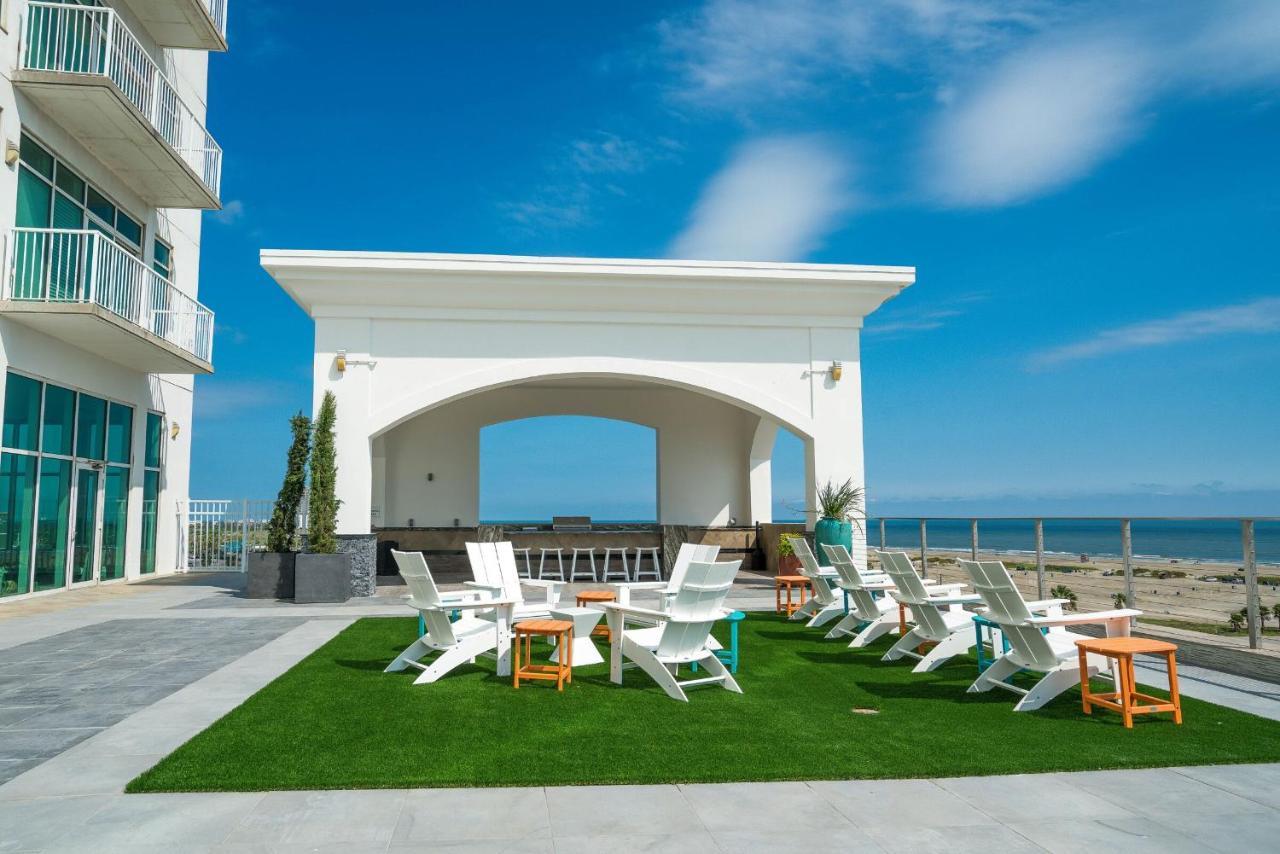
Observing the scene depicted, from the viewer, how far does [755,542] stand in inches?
702

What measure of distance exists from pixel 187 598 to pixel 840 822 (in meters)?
11.2

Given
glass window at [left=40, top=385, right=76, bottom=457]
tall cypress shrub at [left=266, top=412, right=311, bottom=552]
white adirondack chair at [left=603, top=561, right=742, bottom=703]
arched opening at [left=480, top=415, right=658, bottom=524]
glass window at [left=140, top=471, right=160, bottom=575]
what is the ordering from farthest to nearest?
arched opening at [left=480, top=415, right=658, bottom=524]
glass window at [left=140, top=471, right=160, bottom=575]
tall cypress shrub at [left=266, top=412, right=311, bottom=552]
glass window at [left=40, top=385, right=76, bottom=457]
white adirondack chair at [left=603, top=561, right=742, bottom=703]

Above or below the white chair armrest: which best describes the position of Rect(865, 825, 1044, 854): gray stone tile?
below

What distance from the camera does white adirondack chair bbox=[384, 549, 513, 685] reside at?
6645mm

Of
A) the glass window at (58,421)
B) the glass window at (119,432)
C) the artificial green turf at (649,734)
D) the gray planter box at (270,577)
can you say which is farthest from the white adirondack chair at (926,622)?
the glass window at (119,432)

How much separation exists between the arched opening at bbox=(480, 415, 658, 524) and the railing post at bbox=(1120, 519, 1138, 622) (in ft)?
36.1

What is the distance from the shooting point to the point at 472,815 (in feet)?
12.1

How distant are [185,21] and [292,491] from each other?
825 cm

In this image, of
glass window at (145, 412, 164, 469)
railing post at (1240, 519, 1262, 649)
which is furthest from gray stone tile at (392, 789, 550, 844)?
glass window at (145, 412, 164, 469)

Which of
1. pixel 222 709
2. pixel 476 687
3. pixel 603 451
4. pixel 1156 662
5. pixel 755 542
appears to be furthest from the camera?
pixel 603 451

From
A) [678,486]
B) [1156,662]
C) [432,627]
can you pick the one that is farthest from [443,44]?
[1156,662]

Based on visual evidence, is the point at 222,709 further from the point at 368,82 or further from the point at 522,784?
the point at 368,82

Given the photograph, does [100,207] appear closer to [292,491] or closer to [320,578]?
[292,491]

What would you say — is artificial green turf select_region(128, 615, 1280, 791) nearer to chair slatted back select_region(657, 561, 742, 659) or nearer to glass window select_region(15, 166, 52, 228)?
chair slatted back select_region(657, 561, 742, 659)
